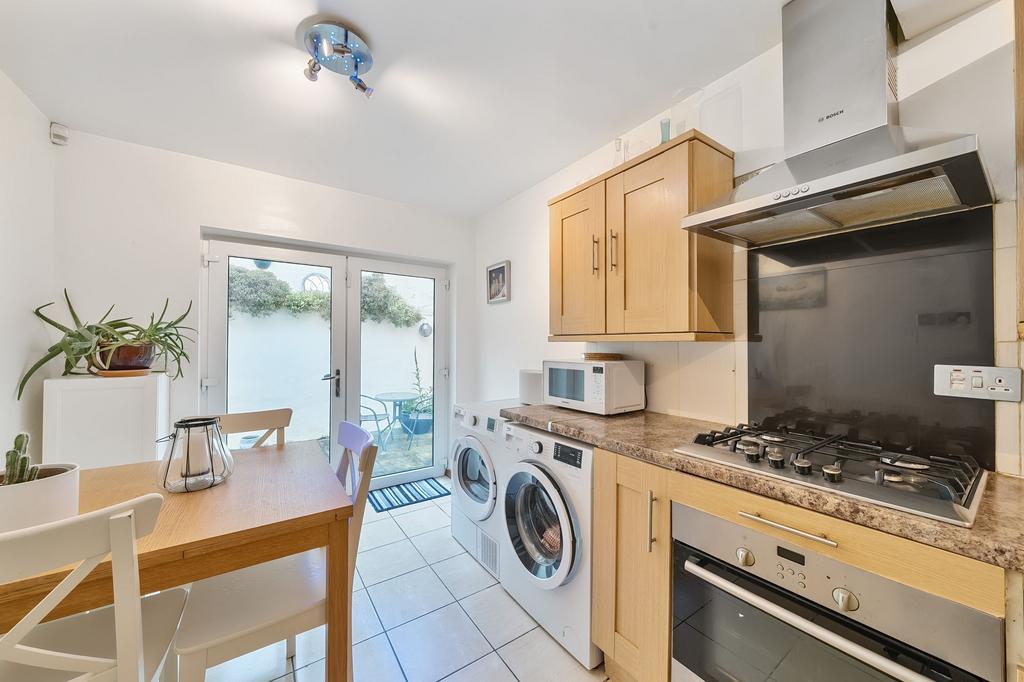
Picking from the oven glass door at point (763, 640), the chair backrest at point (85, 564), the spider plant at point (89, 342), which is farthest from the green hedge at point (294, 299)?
the oven glass door at point (763, 640)

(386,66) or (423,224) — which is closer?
(386,66)

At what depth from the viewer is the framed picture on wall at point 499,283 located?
3.06 m

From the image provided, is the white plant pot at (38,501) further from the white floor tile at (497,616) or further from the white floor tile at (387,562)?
the white floor tile at (497,616)

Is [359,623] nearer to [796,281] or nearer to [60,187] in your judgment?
[796,281]

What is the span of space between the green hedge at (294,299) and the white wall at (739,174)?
94 cm

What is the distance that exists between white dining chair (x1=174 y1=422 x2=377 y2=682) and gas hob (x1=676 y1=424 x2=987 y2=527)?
3.95ft

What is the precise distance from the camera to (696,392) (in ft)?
5.87

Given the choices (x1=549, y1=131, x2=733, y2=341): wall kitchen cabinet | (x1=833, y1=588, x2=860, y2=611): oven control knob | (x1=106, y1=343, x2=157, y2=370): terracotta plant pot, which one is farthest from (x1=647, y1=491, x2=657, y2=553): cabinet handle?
(x1=106, y1=343, x2=157, y2=370): terracotta plant pot

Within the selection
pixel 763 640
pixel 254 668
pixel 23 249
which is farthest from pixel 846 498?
pixel 23 249

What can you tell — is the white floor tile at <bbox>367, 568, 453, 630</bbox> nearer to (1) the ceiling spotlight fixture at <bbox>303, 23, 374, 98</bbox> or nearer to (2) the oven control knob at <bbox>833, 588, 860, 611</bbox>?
(2) the oven control knob at <bbox>833, 588, 860, 611</bbox>

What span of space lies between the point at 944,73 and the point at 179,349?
11.7 ft

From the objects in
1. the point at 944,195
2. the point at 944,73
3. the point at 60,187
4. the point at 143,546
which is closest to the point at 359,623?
the point at 143,546

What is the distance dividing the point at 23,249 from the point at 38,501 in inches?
71.1

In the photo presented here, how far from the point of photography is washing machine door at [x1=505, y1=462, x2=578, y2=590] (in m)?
1.52
